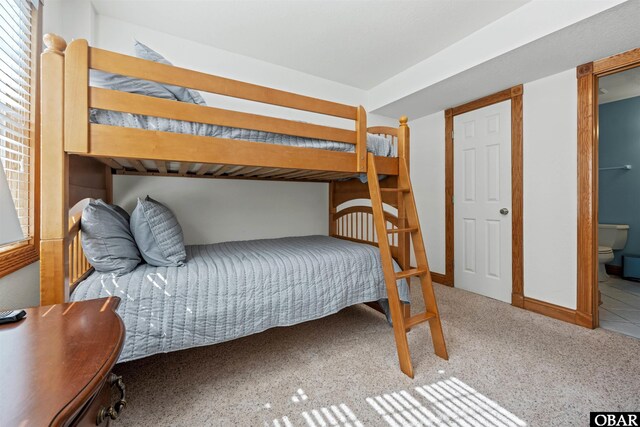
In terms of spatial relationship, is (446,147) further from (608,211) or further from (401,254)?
(608,211)

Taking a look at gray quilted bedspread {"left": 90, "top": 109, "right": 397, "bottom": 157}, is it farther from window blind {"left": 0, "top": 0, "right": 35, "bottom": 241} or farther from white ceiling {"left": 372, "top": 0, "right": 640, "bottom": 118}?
white ceiling {"left": 372, "top": 0, "right": 640, "bottom": 118}

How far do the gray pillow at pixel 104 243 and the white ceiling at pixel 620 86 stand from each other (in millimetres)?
4263

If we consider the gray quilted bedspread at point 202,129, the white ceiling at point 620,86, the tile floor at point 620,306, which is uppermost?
the white ceiling at point 620,86

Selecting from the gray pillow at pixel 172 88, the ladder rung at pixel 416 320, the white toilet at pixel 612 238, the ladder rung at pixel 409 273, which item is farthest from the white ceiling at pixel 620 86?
the gray pillow at pixel 172 88

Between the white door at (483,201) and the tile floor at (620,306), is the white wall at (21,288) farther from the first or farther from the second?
the tile floor at (620,306)

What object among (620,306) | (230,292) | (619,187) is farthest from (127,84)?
(619,187)

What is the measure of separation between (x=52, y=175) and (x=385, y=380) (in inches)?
73.6

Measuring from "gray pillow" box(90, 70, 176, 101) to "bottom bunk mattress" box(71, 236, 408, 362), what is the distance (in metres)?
0.90

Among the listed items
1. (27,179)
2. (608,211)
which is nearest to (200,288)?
(27,179)

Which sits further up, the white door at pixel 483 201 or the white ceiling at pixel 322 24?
the white ceiling at pixel 322 24

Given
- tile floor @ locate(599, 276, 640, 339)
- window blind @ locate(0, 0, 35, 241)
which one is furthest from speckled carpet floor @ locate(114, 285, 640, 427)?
window blind @ locate(0, 0, 35, 241)

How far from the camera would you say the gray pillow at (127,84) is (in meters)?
1.27

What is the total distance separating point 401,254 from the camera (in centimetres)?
206

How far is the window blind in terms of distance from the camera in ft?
4.01
